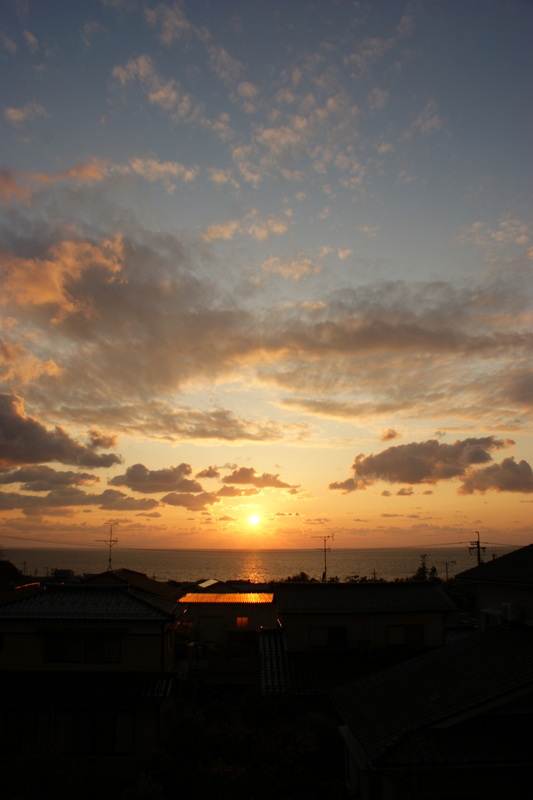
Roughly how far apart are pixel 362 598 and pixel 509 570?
1249cm

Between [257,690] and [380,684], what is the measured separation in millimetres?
8931

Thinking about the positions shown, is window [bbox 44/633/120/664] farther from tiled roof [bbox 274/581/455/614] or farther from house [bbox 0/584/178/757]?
tiled roof [bbox 274/581/455/614]

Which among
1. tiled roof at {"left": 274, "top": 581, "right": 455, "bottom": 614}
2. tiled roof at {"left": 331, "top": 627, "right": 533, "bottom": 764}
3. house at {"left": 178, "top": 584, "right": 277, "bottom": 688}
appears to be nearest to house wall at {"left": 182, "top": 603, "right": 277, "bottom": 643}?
house at {"left": 178, "top": 584, "right": 277, "bottom": 688}

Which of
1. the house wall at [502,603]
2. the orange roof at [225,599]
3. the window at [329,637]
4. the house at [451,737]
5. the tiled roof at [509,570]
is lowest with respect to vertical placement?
the orange roof at [225,599]

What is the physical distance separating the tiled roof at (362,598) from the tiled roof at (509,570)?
26.6 feet

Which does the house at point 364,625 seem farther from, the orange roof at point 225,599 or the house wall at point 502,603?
the orange roof at point 225,599

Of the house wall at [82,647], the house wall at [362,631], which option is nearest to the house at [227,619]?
the house wall at [362,631]

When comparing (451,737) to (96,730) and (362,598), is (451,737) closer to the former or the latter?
(96,730)

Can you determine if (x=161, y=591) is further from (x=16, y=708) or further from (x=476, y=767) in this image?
(x=476, y=767)

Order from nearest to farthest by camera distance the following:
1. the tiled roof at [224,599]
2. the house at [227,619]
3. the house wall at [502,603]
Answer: the house wall at [502,603]
the house at [227,619]
the tiled roof at [224,599]

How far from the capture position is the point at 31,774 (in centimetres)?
1459

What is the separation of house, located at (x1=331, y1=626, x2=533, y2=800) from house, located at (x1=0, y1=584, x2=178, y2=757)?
1122 cm

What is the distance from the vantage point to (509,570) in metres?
20.0

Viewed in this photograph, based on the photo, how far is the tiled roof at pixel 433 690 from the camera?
1274 cm
